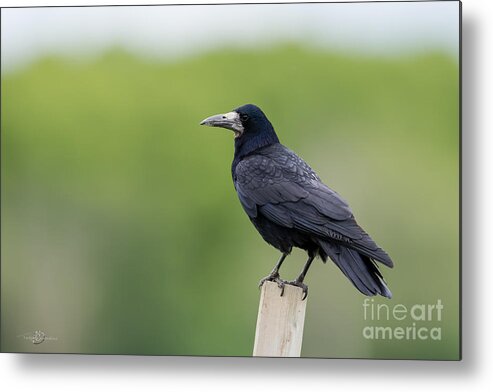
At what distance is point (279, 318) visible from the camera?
4.47m

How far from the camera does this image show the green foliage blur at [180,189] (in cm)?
523

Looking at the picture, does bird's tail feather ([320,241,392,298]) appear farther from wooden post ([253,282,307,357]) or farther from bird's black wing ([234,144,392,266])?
wooden post ([253,282,307,357])

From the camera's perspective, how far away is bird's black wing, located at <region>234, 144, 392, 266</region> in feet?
15.7

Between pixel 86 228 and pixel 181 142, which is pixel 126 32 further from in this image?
pixel 86 228

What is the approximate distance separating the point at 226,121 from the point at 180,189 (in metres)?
0.51

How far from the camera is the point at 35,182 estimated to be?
543 centimetres

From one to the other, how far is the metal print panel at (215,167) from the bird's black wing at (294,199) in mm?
20

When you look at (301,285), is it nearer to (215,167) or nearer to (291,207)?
(291,207)

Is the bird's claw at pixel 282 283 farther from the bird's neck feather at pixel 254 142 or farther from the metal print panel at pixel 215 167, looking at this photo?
→ the bird's neck feather at pixel 254 142

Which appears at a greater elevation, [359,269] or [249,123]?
[249,123]

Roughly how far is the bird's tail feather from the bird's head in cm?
89

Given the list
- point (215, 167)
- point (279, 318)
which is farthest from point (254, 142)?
point (279, 318)

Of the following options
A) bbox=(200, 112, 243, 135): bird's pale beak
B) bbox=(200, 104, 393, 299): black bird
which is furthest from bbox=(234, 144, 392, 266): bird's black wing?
bbox=(200, 112, 243, 135): bird's pale beak

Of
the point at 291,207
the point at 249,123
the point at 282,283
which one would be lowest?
the point at 282,283
